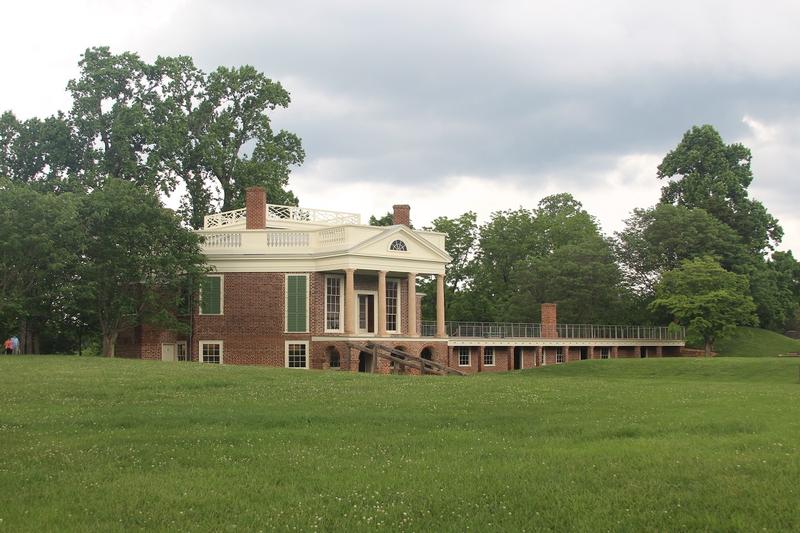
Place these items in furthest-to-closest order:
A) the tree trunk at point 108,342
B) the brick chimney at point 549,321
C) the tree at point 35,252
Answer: the brick chimney at point 549,321 → the tree trunk at point 108,342 → the tree at point 35,252

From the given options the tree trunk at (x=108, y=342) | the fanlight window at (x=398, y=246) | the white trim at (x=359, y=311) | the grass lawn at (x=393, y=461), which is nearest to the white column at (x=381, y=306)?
the white trim at (x=359, y=311)

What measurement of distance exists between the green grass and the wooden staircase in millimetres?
29703

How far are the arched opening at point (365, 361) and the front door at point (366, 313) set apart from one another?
8.88 feet

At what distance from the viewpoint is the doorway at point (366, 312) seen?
43.1 m

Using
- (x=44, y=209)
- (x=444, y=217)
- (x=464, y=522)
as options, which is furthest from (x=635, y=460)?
(x=444, y=217)

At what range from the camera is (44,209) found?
1293 inches

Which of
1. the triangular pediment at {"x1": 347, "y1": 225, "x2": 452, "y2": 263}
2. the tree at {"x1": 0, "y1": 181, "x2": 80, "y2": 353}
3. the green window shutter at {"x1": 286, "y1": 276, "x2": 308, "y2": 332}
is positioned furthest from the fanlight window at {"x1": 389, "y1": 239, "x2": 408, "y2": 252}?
the tree at {"x1": 0, "y1": 181, "x2": 80, "y2": 353}

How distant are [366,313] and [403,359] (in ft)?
17.9

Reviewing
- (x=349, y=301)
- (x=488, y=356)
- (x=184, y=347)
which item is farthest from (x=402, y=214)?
(x=184, y=347)

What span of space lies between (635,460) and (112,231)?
30482mm

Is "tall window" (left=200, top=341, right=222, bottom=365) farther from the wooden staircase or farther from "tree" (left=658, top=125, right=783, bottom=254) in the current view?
"tree" (left=658, top=125, right=783, bottom=254)

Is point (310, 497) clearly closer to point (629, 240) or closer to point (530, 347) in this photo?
point (530, 347)

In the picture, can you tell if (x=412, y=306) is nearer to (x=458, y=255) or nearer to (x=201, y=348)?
(x=201, y=348)

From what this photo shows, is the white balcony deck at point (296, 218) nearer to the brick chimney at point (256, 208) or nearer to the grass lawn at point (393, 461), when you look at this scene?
the brick chimney at point (256, 208)
